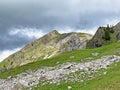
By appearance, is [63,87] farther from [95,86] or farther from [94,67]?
[94,67]

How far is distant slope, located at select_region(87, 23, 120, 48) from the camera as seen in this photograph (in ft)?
572

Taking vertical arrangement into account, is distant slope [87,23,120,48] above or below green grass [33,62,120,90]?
above

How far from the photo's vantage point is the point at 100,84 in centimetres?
4341

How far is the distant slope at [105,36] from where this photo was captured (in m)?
174

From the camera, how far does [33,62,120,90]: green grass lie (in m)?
42.1

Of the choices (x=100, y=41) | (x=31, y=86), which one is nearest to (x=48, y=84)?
(x=31, y=86)

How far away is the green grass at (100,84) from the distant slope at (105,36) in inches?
4912

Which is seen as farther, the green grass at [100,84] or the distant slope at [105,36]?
the distant slope at [105,36]

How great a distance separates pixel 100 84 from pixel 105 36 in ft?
445

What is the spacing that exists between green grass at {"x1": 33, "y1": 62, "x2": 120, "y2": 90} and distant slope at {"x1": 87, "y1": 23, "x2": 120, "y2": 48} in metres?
125

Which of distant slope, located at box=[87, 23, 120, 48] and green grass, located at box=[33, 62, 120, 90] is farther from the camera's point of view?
distant slope, located at box=[87, 23, 120, 48]

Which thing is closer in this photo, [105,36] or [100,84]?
[100,84]

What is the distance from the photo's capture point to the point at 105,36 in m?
177

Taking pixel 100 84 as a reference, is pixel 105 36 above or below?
above
